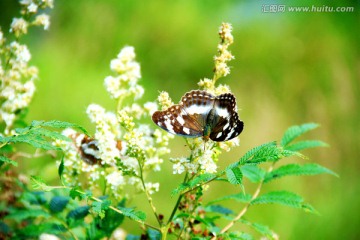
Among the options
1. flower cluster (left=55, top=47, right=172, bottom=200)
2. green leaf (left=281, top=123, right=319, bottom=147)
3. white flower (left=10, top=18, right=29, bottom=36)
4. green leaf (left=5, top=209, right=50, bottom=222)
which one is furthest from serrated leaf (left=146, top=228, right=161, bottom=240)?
white flower (left=10, top=18, right=29, bottom=36)

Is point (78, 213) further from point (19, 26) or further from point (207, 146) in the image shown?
point (19, 26)

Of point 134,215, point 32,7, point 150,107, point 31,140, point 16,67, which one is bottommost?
point 134,215

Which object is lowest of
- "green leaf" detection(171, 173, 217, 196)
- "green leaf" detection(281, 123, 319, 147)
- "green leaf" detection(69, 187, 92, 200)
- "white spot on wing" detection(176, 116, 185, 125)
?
"green leaf" detection(69, 187, 92, 200)

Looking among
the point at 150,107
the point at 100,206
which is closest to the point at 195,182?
the point at 100,206

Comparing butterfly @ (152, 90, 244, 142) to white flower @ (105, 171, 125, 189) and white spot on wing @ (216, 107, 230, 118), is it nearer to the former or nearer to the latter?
white spot on wing @ (216, 107, 230, 118)

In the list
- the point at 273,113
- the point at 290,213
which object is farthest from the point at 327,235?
the point at 273,113

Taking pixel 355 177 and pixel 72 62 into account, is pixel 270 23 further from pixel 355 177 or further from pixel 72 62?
pixel 72 62

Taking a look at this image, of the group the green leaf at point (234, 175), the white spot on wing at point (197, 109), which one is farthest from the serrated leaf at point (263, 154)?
the white spot on wing at point (197, 109)
